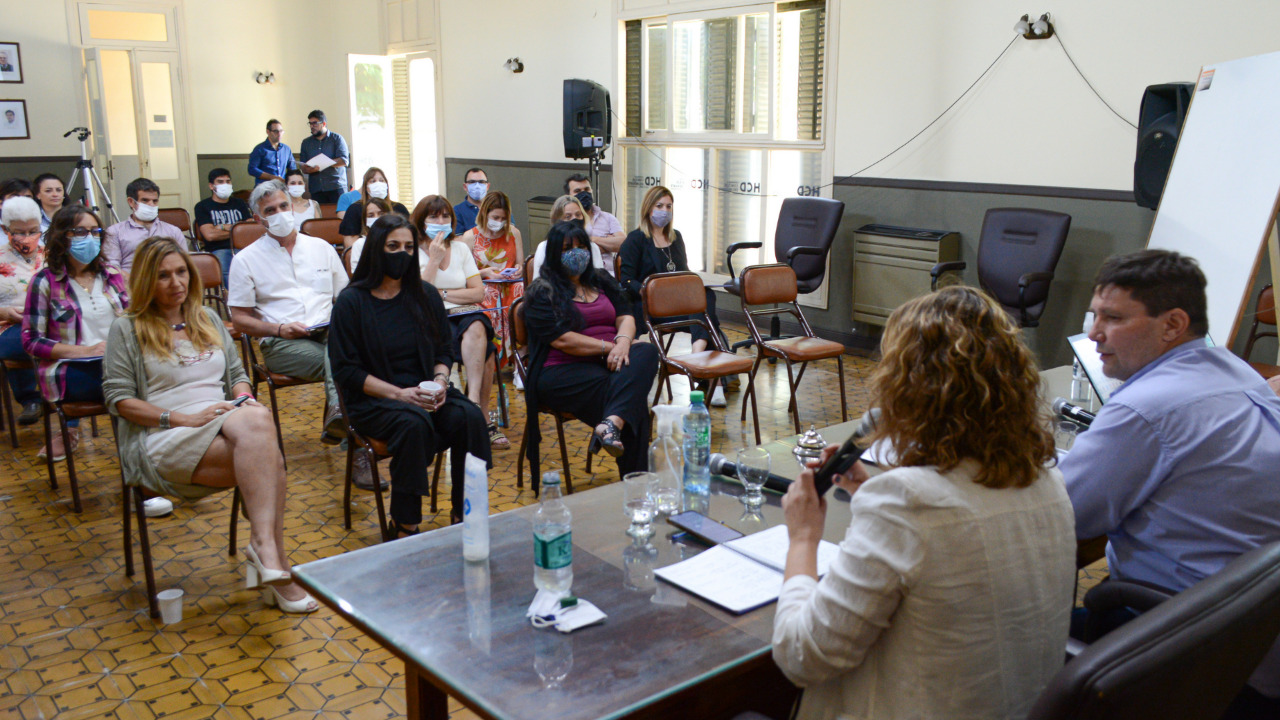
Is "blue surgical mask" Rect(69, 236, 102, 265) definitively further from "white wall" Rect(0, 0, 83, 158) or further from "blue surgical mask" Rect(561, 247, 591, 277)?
"white wall" Rect(0, 0, 83, 158)

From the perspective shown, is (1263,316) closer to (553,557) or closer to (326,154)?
(553,557)

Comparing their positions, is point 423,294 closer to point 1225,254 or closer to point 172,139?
point 1225,254

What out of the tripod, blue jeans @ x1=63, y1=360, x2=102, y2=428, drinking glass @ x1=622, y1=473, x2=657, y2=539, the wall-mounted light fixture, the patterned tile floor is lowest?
the patterned tile floor

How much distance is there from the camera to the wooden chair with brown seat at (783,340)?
493cm

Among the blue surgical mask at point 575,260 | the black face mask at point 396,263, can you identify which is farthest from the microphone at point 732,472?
the blue surgical mask at point 575,260

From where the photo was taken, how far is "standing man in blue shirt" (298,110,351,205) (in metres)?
10.3

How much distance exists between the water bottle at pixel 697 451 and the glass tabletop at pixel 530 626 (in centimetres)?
18

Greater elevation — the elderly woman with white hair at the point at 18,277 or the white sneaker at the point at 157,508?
the elderly woman with white hair at the point at 18,277

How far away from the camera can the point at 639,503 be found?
7.20 feet

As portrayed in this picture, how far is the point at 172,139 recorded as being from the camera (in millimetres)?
11109

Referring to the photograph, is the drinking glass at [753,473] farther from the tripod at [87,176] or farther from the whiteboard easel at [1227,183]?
the tripod at [87,176]

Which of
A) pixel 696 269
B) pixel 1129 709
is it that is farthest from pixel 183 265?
pixel 696 269

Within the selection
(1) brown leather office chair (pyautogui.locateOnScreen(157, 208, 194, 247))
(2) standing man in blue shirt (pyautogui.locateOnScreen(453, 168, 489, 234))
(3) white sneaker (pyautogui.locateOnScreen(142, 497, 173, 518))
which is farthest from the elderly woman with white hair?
(1) brown leather office chair (pyautogui.locateOnScreen(157, 208, 194, 247))

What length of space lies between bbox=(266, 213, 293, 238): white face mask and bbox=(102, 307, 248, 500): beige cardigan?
54.7 inches
